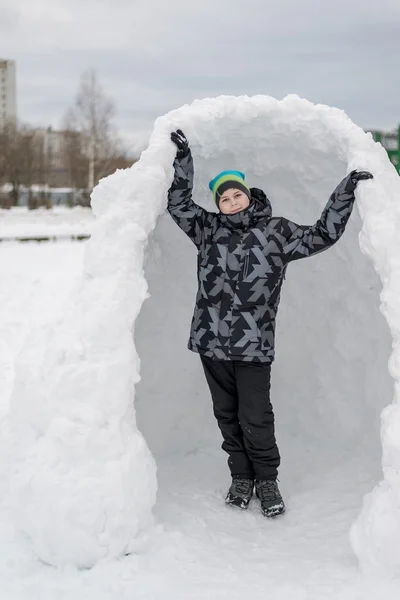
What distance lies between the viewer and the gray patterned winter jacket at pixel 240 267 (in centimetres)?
288

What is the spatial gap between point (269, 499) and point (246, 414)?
0.42m

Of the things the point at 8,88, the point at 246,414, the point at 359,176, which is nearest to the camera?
the point at 359,176

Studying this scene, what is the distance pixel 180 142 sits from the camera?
2.85 metres

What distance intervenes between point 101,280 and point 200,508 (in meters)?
1.17

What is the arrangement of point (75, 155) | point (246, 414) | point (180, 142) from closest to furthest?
1. point (180, 142)
2. point (246, 414)
3. point (75, 155)

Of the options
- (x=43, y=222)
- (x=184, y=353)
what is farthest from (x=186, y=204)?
(x=43, y=222)

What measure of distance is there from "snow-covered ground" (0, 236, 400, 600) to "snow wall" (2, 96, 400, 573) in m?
0.03

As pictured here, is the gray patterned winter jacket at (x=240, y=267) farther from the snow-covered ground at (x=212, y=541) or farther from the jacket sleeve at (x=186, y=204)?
the snow-covered ground at (x=212, y=541)

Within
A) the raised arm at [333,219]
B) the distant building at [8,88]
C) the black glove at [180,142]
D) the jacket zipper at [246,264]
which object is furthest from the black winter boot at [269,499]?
the distant building at [8,88]

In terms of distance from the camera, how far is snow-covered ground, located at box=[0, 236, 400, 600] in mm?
2406

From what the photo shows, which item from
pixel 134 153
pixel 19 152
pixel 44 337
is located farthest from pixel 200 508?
pixel 134 153

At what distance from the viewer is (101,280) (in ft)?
9.02

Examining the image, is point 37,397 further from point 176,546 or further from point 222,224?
point 222,224

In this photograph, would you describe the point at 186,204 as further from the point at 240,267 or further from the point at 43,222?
the point at 43,222
